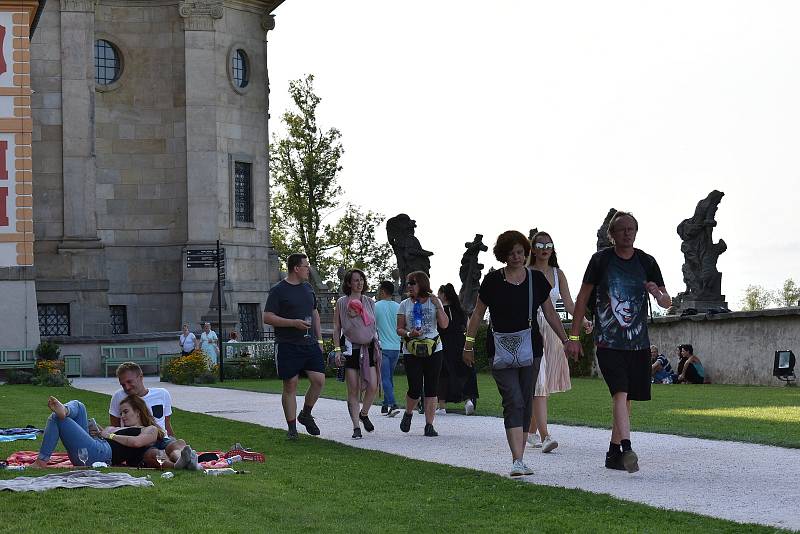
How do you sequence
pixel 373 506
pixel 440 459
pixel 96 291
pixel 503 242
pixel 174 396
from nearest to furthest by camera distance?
pixel 373 506 → pixel 503 242 → pixel 440 459 → pixel 174 396 → pixel 96 291

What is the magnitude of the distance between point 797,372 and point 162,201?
1032 inches

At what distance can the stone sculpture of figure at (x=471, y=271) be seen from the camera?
44.3 meters

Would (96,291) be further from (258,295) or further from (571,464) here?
(571,464)

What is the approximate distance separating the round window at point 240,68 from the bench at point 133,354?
10519mm

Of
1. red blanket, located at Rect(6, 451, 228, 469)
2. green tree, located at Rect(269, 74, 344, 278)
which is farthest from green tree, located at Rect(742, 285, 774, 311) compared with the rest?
red blanket, located at Rect(6, 451, 228, 469)

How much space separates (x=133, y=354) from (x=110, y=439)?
113 ft

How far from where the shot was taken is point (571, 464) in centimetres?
1348

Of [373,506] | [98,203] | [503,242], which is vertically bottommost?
[373,506]

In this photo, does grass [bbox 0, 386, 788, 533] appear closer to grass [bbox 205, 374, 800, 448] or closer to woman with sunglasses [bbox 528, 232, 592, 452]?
woman with sunglasses [bbox 528, 232, 592, 452]

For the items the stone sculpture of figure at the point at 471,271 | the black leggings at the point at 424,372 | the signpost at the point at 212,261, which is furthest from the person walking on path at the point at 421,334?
the stone sculpture of figure at the point at 471,271

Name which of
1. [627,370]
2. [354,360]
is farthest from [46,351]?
[627,370]

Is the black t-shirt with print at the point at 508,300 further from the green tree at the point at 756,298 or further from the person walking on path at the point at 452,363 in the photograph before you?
the green tree at the point at 756,298

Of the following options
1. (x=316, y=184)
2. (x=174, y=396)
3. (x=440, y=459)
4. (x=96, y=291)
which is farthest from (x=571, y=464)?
(x=316, y=184)

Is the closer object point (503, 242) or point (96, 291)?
point (503, 242)
